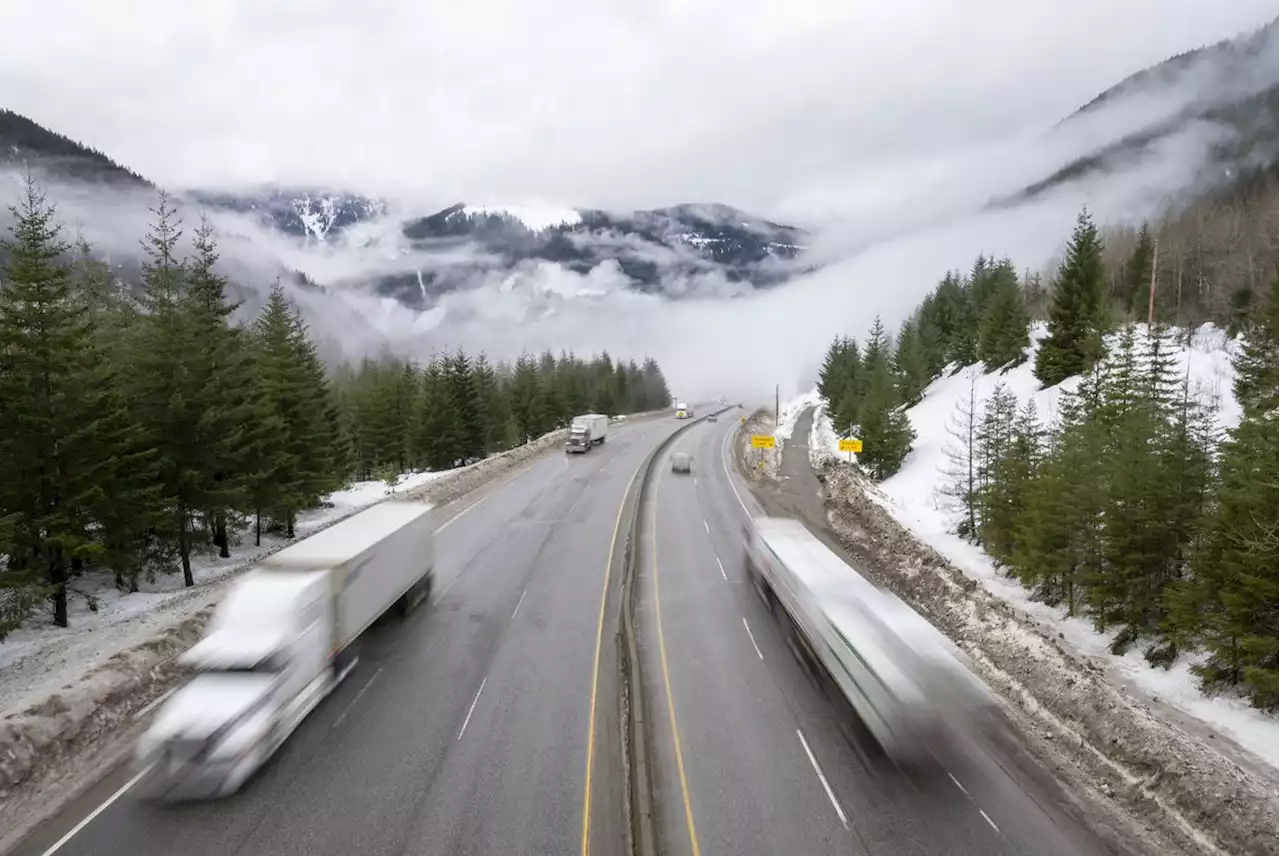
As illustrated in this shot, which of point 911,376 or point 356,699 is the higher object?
point 911,376

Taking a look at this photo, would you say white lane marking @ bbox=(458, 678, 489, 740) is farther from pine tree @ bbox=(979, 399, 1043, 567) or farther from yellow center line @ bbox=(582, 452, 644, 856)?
pine tree @ bbox=(979, 399, 1043, 567)

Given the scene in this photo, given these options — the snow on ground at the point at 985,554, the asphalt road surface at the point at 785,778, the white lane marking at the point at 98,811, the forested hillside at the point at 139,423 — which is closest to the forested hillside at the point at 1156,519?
the snow on ground at the point at 985,554

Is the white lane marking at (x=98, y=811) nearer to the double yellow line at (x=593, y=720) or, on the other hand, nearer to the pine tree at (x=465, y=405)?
the double yellow line at (x=593, y=720)

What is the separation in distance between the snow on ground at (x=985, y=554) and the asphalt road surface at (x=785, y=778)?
18.3 feet

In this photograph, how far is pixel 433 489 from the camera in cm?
4319

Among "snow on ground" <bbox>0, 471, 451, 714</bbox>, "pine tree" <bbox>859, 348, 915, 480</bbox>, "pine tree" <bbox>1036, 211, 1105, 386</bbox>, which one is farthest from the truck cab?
"pine tree" <bbox>1036, 211, 1105, 386</bbox>

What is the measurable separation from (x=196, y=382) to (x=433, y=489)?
17.1m

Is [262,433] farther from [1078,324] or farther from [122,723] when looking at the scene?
[1078,324]

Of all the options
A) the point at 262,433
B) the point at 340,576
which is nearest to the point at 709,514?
the point at 262,433

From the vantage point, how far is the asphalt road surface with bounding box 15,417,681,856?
12.2 m

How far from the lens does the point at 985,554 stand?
3247cm

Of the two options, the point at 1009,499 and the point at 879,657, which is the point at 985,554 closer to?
the point at 1009,499

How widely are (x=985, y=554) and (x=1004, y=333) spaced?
49533mm

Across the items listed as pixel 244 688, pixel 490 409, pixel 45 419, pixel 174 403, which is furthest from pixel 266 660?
pixel 490 409
